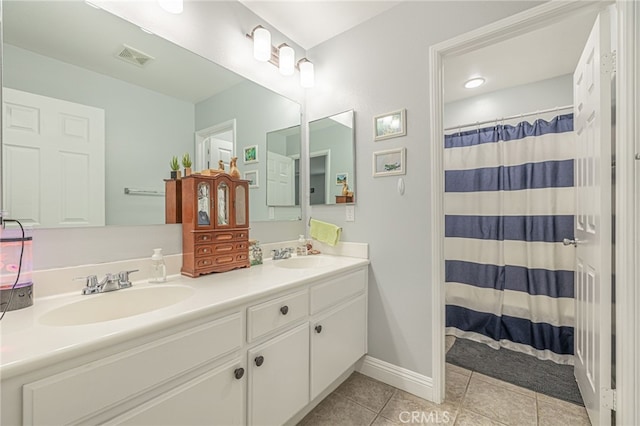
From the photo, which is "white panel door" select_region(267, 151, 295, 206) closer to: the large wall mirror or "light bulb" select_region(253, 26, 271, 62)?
the large wall mirror

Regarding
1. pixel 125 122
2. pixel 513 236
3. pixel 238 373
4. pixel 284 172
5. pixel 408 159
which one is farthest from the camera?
pixel 513 236

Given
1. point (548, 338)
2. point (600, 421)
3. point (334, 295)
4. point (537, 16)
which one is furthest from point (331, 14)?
point (548, 338)

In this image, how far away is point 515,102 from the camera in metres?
2.68

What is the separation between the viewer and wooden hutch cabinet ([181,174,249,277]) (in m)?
1.37

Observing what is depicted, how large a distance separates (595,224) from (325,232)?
4.87 feet

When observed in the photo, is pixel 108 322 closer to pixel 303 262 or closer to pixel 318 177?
pixel 303 262

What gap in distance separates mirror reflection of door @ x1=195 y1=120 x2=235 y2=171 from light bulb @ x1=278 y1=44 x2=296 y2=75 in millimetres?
595

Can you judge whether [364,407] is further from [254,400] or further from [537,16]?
[537,16]

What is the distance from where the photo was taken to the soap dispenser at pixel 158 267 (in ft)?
4.08

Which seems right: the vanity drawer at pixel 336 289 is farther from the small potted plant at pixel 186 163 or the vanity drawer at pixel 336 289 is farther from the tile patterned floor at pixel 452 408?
the small potted plant at pixel 186 163

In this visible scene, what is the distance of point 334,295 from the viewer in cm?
154

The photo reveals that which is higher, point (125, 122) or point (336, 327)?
point (125, 122)

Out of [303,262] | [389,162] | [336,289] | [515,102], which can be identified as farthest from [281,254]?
[515,102]

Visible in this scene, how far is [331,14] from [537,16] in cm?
117
